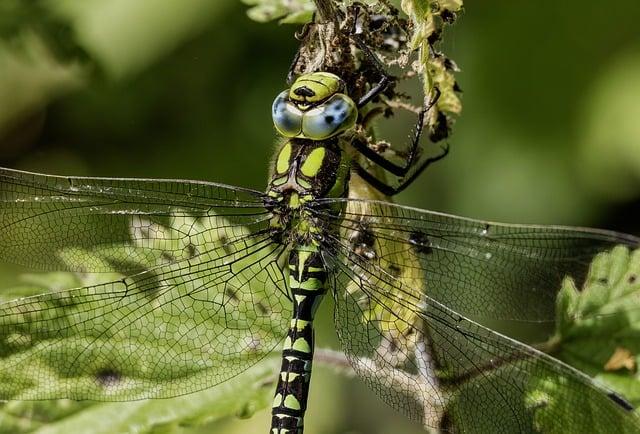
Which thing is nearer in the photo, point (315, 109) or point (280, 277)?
point (315, 109)

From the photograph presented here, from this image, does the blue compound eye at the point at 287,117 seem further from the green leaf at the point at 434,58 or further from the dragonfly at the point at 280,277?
the green leaf at the point at 434,58

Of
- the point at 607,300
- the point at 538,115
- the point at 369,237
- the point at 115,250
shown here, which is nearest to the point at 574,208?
the point at 538,115

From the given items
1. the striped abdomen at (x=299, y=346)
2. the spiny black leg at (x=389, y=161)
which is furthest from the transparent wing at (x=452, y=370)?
the spiny black leg at (x=389, y=161)

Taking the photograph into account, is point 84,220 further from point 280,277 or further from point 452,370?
point 452,370

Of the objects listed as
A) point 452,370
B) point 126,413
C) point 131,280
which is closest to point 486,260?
point 452,370

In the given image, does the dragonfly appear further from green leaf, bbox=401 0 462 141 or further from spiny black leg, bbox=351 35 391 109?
green leaf, bbox=401 0 462 141

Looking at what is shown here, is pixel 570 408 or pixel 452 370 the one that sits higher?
pixel 452 370

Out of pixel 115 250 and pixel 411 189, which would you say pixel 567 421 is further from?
pixel 411 189
